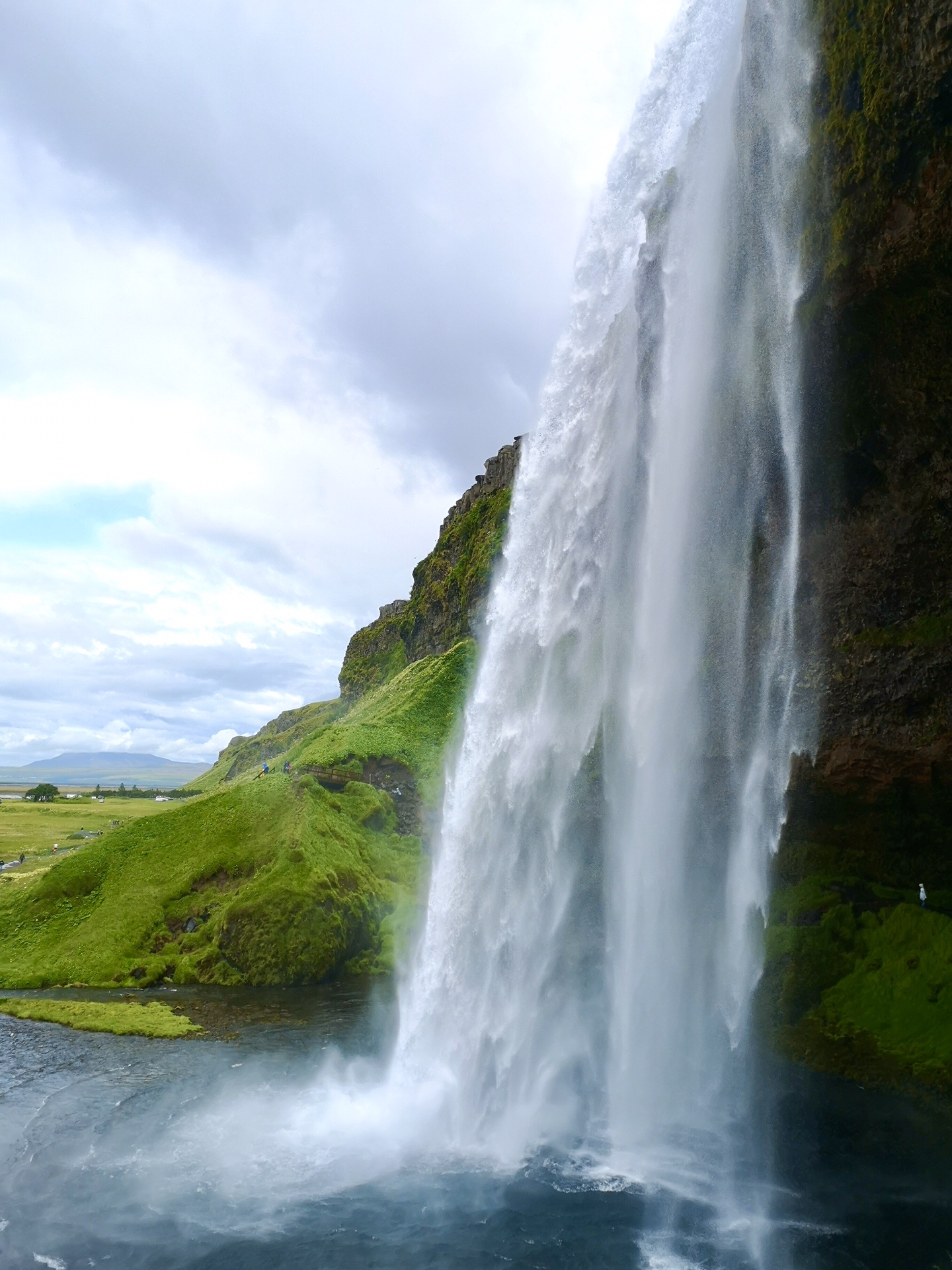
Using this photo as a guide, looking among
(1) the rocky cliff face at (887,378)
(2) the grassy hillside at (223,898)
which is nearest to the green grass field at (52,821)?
(2) the grassy hillside at (223,898)

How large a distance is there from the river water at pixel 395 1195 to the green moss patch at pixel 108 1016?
140 inches

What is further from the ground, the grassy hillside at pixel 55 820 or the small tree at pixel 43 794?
the small tree at pixel 43 794

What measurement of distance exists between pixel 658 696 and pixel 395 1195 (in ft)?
37.4

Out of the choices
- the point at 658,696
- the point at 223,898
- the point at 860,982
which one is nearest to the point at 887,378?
the point at 658,696

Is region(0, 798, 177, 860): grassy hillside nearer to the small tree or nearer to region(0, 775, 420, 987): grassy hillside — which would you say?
the small tree

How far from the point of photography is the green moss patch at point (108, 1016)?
23.3 metres

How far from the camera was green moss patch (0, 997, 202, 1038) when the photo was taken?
23.3 meters

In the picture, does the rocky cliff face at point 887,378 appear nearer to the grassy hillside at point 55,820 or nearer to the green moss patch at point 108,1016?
the green moss patch at point 108,1016

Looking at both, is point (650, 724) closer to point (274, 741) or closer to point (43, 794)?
point (274, 741)

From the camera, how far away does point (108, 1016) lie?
24484mm

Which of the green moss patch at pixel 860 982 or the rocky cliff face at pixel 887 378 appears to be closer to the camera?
the rocky cliff face at pixel 887 378

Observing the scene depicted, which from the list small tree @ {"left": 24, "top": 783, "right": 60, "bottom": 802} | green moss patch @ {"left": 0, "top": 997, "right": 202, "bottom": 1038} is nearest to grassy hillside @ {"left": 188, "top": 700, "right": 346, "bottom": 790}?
small tree @ {"left": 24, "top": 783, "right": 60, "bottom": 802}

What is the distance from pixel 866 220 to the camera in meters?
17.5

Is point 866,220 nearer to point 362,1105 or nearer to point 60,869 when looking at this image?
point 362,1105
